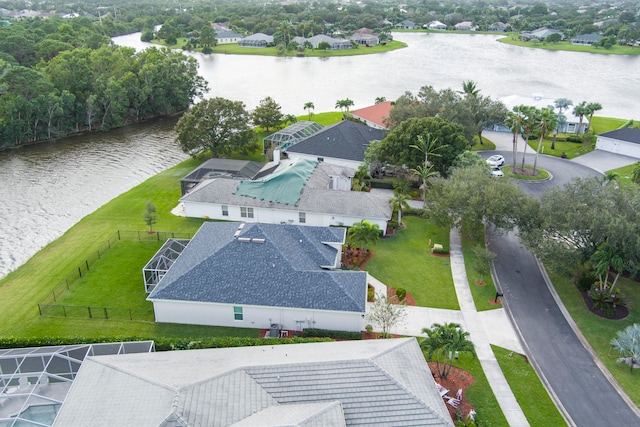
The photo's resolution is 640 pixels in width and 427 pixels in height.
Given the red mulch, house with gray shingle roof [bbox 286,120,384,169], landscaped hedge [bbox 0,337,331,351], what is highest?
house with gray shingle roof [bbox 286,120,384,169]

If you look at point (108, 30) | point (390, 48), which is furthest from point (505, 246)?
point (108, 30)

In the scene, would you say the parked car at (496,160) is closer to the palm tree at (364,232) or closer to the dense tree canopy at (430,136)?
the dense tree canopy at (430,136)

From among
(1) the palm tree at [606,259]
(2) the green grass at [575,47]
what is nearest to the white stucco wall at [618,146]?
(1) the palm tree at [606,259]

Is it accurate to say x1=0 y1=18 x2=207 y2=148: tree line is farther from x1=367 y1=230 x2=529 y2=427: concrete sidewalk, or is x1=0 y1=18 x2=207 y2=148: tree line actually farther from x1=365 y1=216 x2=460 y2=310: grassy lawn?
x1=367 y1=230 x2=529 y2=427: concrete sidewalk

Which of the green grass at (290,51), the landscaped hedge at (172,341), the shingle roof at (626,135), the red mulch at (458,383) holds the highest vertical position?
the green grass at (290,51)

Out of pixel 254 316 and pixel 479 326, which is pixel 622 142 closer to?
pixel 479 326

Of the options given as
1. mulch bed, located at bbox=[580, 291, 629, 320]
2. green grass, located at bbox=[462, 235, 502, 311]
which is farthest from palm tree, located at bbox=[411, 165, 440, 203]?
mulch bed, located at bbox=[580, 291, 629, 320]

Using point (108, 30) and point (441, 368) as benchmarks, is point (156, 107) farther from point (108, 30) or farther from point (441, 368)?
point (108, 30)
